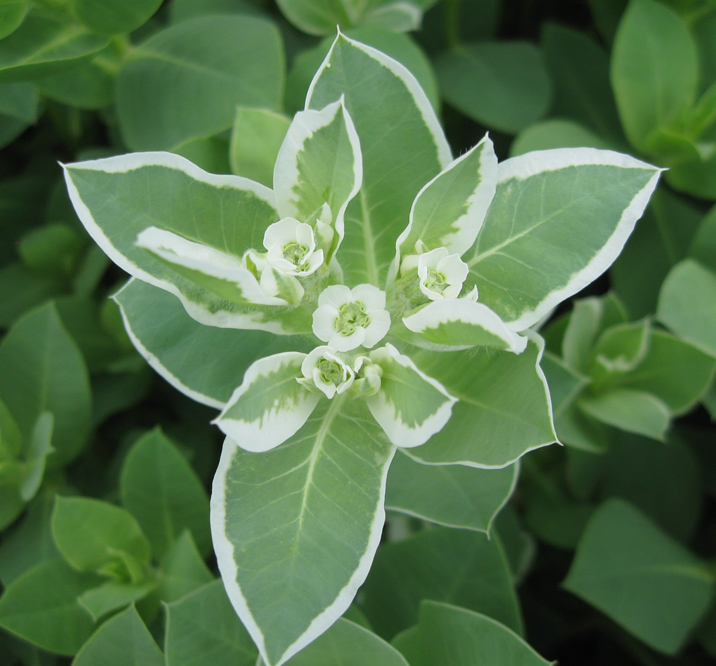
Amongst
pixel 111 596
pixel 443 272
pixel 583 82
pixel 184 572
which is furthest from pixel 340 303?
pixel 583 82

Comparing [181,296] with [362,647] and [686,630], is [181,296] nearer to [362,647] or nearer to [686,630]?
[362,647]

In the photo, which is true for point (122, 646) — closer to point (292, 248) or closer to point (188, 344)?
point (188, 344)

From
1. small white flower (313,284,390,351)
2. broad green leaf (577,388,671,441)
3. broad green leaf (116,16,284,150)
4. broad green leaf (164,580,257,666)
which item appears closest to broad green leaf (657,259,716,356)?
broad green leaf (577,388,671,441)

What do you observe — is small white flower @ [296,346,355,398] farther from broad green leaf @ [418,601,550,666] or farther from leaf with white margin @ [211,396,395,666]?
broad green leaf @ [418,601,550,666]

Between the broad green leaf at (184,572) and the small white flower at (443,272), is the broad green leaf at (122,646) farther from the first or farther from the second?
the small white flower at (443,272)

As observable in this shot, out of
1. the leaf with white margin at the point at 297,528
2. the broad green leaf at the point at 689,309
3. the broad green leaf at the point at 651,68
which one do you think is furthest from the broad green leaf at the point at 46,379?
the broad green leaf at the point at 651,68
